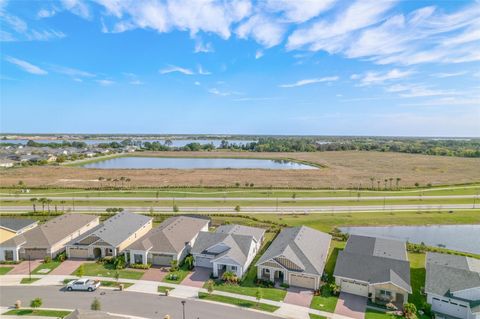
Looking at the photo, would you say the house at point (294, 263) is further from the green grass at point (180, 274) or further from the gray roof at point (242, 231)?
the green grass at point (180, 274)

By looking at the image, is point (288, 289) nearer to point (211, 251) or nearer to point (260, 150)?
point (211, 251)

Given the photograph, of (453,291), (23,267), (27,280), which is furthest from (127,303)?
(453,291)

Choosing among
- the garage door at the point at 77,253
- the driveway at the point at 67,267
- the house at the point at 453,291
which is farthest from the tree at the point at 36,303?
the house at the point at 453,291

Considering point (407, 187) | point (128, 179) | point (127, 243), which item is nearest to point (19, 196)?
point (128, 179)

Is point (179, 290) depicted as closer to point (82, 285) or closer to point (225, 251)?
point (225, 251)

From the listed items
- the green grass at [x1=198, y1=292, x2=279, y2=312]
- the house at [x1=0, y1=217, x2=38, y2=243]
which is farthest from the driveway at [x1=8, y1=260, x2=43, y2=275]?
the green grass at [x1=198, y1=292, x2=279, y2=312]

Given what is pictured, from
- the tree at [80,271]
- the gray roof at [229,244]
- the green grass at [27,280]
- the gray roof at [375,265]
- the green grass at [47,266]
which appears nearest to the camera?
the gray roof at [375,265]
